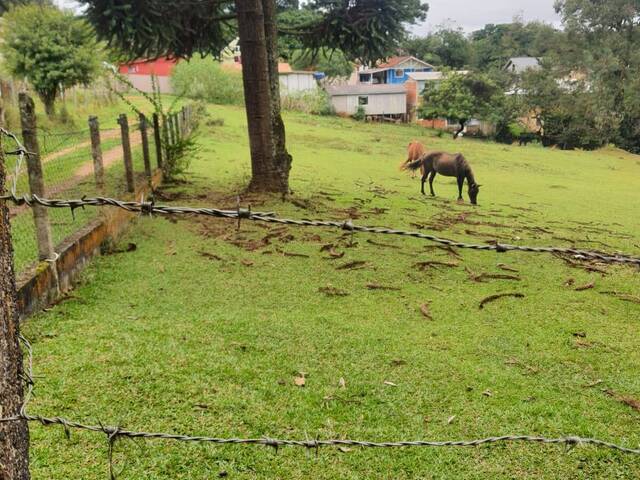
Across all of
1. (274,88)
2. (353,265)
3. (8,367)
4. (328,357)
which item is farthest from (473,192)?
(8,367)

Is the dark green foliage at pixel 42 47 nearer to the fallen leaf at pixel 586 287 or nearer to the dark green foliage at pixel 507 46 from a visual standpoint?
the fallen leaf at pixel 586 287

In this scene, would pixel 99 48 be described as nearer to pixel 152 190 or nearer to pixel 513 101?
pixel 152 190

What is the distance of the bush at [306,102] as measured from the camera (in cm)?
3791

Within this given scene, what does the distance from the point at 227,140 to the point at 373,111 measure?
28707mm

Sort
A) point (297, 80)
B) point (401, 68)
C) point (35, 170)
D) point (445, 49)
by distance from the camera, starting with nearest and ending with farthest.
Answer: point (35, 170), point (297, 80), point (401, 68), point (445, 49)

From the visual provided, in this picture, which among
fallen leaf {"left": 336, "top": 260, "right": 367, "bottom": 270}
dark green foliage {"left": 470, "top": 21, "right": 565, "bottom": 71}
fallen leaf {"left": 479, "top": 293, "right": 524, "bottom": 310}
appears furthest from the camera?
dark green foliage {"left": 470, "top": 21, "right": 565, "bottom": 71}

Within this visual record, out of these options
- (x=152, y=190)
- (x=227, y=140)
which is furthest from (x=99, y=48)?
(x=152, y=190)

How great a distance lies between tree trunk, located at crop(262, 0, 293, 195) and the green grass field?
172 centimetres

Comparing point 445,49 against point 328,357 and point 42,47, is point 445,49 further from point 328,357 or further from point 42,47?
point 328,357

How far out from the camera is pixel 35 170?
4074mm

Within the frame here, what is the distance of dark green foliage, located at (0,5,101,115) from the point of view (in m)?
18.5

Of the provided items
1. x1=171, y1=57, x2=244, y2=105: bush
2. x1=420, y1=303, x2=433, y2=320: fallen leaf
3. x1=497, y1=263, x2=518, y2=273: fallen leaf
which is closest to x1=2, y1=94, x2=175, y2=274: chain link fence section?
x1=420, y1=303, x2=433, y2=320: fallen leaf

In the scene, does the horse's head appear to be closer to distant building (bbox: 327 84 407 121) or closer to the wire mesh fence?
the wire mesh fence

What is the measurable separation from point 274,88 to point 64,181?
3.38 metres
